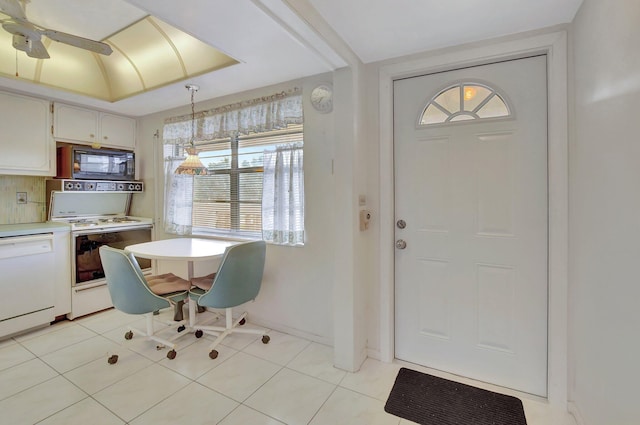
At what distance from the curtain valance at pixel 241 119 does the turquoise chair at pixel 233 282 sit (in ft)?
3.67

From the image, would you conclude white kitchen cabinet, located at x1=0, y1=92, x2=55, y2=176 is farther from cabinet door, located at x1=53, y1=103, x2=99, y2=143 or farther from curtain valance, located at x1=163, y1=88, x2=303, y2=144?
curtain valance, located at x1=163, y1=88, x2=303, y2=144

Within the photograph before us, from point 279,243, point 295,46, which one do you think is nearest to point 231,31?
point 295,46

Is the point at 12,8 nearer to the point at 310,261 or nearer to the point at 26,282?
the point at 26,282

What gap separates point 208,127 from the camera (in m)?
3.02

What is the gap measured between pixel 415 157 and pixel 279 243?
136cm

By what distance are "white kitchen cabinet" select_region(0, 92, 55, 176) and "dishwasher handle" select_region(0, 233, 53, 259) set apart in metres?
0.69

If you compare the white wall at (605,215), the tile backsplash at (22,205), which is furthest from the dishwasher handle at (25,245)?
the white wall at (605,215)

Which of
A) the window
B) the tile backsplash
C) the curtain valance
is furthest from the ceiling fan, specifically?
the tile backsplash

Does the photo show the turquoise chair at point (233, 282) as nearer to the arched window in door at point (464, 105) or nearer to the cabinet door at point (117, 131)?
the arched window in door at point (464, 105)

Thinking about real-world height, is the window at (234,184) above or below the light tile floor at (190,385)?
above

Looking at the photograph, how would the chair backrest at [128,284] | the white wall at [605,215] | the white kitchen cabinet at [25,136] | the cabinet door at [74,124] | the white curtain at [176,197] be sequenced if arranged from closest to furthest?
the white wall at [605,215] → the chair backrest at [128,284] → the white kitchen cabinet at [25,136] → the cabinet door at [74,124] → the white curtain at [176,197]

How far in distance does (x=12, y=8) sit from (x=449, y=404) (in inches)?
131

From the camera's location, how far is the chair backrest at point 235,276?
85.5 inches

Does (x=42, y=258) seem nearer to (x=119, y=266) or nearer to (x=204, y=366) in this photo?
(x=119, y=266)
